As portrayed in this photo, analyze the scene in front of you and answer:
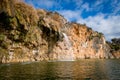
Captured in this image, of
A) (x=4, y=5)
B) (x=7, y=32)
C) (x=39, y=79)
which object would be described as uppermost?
(x=4, y=5)

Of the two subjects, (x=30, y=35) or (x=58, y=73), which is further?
(x=30, y=35)

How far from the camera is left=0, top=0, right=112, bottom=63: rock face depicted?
65250 millimetres

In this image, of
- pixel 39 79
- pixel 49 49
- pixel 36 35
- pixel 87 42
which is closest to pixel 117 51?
pixel 87 42

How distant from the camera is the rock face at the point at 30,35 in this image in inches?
2569

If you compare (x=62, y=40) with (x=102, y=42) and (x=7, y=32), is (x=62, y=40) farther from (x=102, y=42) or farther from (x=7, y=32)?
(x=102, y=42)

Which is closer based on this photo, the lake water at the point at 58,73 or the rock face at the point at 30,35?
the lake water at the point at 58,73

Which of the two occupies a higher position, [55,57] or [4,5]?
[4,5]

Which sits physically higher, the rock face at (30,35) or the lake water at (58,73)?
the rock face at (30,35)

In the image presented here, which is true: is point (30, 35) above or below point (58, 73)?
above

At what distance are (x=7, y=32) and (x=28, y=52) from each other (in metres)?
13.1

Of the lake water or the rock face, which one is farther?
the rock face

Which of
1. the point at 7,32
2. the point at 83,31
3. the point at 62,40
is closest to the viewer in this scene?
the point at 7,32

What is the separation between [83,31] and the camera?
448 feet

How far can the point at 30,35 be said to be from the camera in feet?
252
